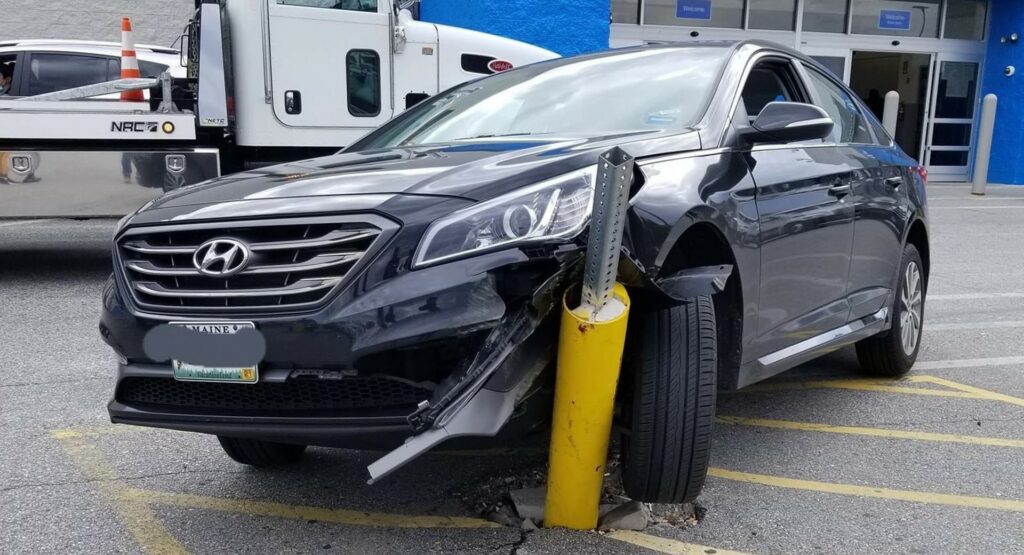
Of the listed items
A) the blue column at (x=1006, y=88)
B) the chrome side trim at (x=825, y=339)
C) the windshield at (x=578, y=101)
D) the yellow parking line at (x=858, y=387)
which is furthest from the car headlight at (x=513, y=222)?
the blue column at (x=1006, y=88)

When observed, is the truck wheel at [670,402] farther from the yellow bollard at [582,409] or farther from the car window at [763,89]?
the car window at [763,89]

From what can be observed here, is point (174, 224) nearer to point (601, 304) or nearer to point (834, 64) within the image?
point (601, 304)

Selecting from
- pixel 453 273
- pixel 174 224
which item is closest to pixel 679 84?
pixel 453 273

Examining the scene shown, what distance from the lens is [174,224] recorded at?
9.08 ft

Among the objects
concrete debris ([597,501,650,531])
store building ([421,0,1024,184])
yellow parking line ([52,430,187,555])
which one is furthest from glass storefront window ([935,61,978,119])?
yellow parking line ([52,430,187,555])

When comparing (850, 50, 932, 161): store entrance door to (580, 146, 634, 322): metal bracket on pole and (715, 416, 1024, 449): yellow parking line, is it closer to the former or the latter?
(715, 416, 1024, 449): yellow parking line

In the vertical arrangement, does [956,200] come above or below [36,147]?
below

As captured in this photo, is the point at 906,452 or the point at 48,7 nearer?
the point at 906,452

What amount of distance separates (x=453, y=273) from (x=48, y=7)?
15.7 metres

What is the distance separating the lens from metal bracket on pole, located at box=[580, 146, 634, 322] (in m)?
2.47

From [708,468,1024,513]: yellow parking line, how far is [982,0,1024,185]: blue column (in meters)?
17.8

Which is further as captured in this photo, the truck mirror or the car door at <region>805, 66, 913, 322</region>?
the truck mirror

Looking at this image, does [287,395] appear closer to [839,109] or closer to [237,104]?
[839,109]

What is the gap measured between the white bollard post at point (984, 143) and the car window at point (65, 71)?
47.7 feet
